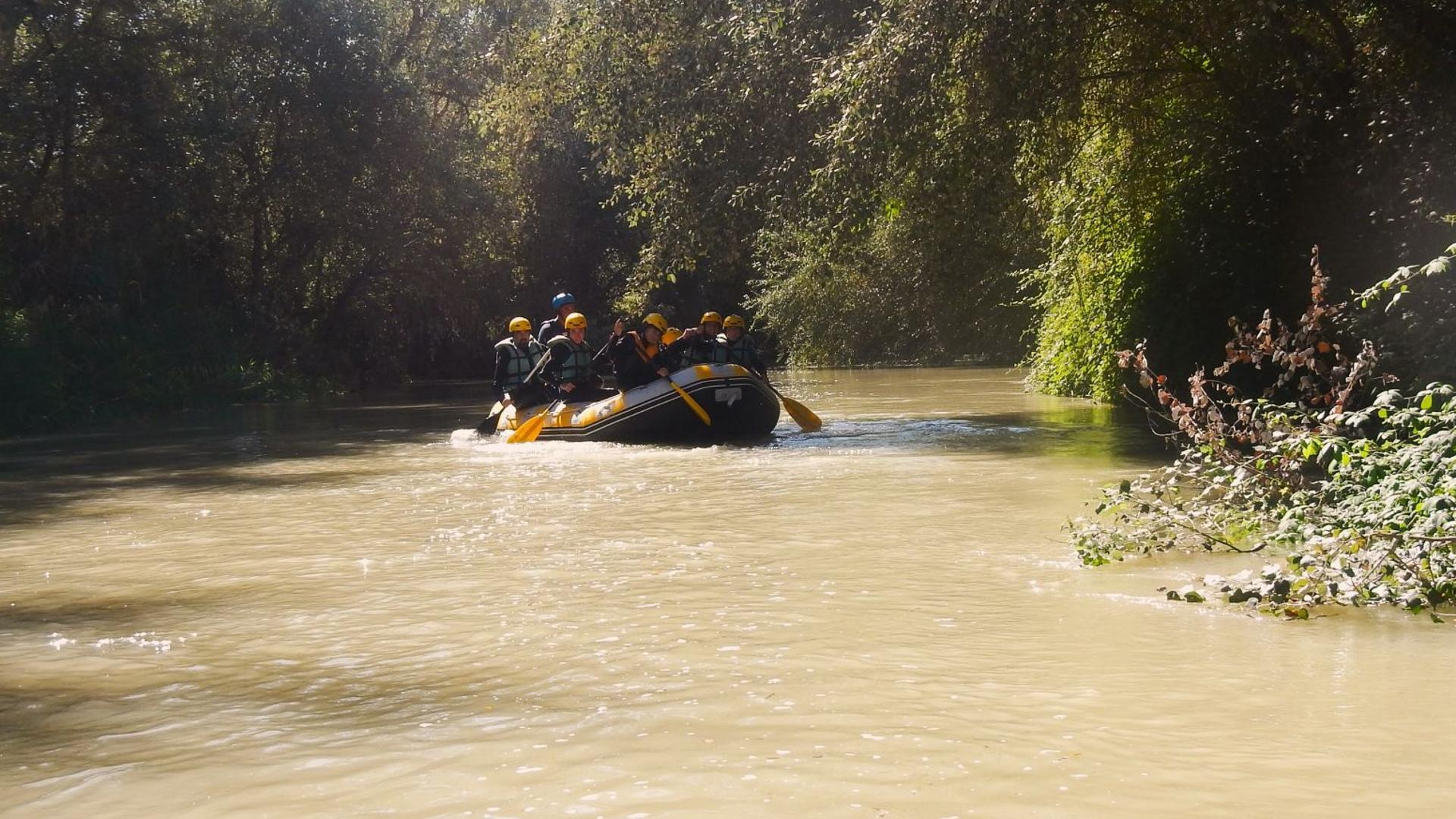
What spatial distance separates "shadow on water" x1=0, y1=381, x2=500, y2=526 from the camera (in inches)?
510

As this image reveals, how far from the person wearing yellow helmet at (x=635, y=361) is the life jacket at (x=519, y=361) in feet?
4.51

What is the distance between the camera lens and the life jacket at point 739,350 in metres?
17.1

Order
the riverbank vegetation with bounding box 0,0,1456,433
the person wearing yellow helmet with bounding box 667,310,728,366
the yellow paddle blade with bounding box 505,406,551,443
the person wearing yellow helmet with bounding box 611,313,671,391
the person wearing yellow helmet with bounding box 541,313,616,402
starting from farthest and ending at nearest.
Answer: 1. the person wearing yellow helmet with bounding box 667,310,728,366
2. the person wearing yellow helmet with bounding box 541,313,616,402
3. the yellow paddle blade with bounding box 505,406,551,443
4. the person wearing yellow helmet with bounding box 611,313,671,391
5. the riverbank vegetation with bounding box 0,0,1456,433

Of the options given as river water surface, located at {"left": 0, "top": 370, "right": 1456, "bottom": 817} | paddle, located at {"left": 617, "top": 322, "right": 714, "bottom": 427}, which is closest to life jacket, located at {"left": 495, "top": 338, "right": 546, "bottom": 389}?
paddle, located at {"left": 617, "top": 322, "right": 714, "bottom": 427}

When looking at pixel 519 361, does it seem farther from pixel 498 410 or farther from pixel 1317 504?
pixel 1317 504

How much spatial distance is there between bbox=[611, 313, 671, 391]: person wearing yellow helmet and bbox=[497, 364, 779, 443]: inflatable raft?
382 mm

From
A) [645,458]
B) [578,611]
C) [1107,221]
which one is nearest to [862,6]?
[1107,221]

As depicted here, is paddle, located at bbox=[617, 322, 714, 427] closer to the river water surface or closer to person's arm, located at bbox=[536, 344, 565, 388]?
person's arm, located at bbox=[536, 344, 565, 388]

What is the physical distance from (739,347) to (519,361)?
257 cm

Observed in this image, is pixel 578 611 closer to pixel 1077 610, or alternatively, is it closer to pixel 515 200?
pixel 1077 610

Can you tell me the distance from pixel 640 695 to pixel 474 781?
3.22 feet

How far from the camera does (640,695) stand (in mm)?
4883

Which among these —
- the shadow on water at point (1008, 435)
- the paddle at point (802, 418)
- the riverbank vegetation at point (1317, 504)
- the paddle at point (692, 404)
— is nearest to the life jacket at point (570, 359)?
the paddle at point (692, 404)

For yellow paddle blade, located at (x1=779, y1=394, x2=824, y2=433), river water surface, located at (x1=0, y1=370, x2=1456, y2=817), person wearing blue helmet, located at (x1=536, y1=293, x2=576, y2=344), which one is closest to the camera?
river water surface, located at (x1=0, y1=370, x2=1456, y2=817)
